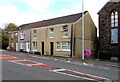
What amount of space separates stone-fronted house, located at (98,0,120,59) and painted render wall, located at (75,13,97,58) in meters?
2.52

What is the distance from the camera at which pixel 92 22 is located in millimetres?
28062

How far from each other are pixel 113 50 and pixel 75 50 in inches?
220

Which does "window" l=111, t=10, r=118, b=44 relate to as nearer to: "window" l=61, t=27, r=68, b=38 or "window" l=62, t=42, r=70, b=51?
"window" l=62, t=42, r=70, b=51

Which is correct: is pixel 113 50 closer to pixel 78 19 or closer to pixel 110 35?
pixel 110 35

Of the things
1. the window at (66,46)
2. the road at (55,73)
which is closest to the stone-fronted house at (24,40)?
the window at (66,46)

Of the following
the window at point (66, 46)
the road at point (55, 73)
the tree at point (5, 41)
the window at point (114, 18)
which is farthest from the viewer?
the tree at point (5, 41)

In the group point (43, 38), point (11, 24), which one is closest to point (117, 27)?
point (43, 38)

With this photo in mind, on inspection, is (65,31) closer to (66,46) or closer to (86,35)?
(66,46)

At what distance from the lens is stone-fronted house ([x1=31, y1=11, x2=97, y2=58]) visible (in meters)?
24.3

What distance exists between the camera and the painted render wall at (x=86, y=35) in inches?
971

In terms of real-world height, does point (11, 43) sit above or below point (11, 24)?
below

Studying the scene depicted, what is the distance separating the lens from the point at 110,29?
23.6m

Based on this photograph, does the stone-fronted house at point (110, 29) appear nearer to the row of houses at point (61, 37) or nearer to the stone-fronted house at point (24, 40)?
the row of houses at point (61, 37)

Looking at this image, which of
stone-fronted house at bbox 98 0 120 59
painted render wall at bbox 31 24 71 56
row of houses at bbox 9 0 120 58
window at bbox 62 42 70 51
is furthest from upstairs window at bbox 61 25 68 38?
stone-fronted house at bbox 98 0 120 59
